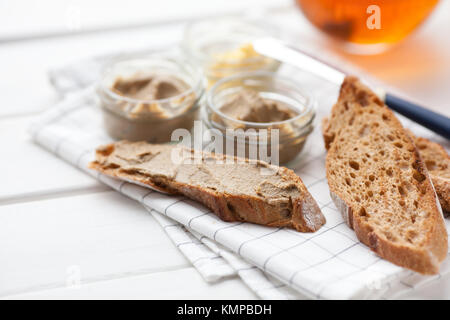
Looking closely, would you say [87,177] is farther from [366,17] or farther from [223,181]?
[366,17]

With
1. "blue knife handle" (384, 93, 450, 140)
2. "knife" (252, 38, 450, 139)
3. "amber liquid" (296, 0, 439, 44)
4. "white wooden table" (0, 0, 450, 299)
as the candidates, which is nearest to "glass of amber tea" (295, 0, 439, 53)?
"amber liquid" (296, 0, 439, 44)

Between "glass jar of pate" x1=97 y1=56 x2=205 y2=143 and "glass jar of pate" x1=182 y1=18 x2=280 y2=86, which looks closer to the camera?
"glass jar of pate" x1=97 y1=56 x2=205 y2=143

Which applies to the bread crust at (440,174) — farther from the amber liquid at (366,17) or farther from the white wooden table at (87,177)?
the amber liquid at (366,17)

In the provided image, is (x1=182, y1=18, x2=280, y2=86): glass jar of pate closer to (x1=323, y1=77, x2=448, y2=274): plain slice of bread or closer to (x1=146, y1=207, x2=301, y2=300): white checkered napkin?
(x1=323, y1=77, x2=448, y2=274): plain slice of bread

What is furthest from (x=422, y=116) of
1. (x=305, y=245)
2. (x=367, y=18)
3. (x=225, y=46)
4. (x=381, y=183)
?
(x=225, y=46)
